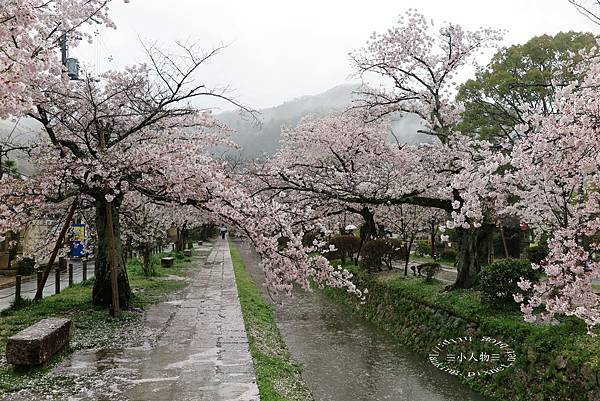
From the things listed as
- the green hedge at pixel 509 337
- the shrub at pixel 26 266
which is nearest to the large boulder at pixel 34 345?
the green hedge at pixel 509 337

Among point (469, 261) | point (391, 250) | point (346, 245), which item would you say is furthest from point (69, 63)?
point (346, 245)

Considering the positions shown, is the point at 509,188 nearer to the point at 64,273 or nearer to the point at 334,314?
the point at 334,314

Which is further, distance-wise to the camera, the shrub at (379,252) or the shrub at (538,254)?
the shrub at (379,252)

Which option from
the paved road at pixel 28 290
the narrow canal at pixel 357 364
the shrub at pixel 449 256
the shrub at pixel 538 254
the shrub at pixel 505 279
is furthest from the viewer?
the shrub at pixel 449 256

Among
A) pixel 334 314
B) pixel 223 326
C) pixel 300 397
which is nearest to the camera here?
pixel 300 397

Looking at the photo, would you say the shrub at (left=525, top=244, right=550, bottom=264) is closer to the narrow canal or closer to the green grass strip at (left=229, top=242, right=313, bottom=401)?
the narrow canal

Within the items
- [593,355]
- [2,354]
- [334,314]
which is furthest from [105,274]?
[593,355]

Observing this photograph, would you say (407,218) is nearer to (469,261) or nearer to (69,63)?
(469,261)

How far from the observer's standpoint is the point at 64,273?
2345cm

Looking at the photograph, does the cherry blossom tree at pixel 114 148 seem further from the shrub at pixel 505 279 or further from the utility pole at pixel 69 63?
the shrub at pixel 505 279

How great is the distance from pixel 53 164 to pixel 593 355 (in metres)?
9.63

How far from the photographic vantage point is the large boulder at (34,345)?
22.0ft

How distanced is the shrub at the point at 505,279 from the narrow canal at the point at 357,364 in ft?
6.06

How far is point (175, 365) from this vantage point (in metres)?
7.23
